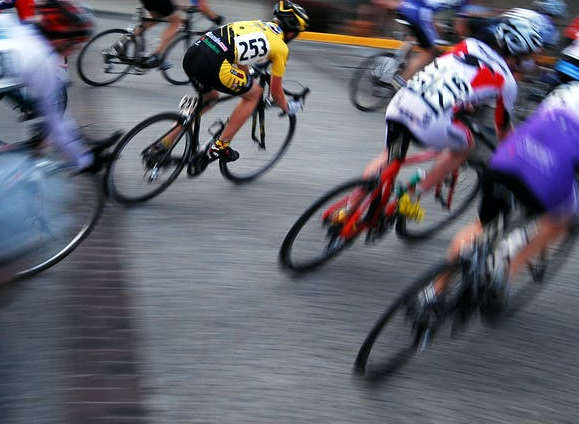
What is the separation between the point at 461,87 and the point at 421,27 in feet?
14.8

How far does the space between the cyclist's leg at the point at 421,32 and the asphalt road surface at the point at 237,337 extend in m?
3.42

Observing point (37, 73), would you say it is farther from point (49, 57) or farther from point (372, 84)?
point (372, 84)

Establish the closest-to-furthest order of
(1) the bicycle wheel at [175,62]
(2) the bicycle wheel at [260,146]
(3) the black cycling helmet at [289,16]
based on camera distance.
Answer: (3) the black cycling helmet at [289,16]
(2) the bicycle wheel at [260,146]
(1) the bicycle wheel at [175,62]

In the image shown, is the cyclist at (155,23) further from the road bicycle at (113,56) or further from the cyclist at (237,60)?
the cyclist at (237,60)

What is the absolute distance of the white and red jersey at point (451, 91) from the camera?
4.36 metres

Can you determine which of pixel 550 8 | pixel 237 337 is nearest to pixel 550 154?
pixel 237 337

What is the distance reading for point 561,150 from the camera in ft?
11.2

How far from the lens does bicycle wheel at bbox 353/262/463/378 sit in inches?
139

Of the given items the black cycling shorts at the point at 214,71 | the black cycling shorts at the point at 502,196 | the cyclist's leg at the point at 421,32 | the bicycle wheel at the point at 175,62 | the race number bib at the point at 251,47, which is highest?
the black cycling shorts at the point at 502,196

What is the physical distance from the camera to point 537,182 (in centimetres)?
346

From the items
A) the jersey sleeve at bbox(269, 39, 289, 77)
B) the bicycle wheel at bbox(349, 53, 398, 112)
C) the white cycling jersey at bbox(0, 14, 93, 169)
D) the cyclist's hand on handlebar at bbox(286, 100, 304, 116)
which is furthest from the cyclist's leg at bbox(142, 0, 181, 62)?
the white cycling jersey at bbox(0, 14, 93, 169)

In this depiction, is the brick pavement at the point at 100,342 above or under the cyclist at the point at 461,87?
under

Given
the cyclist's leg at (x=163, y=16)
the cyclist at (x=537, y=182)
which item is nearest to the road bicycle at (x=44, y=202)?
the cyclist at (x=537, y=182)

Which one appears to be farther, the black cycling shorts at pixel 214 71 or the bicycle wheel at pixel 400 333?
the black cycling shorts at pixel 214 71
